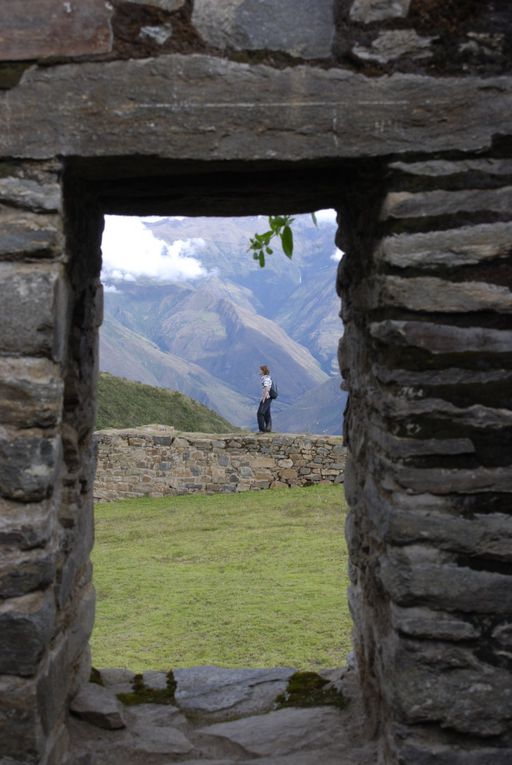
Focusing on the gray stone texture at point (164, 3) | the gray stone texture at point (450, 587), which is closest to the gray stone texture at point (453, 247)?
the gray stone texture at point (450, 587)

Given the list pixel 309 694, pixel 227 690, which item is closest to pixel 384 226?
pixel 309 694

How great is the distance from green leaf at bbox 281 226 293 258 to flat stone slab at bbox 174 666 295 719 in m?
1.93

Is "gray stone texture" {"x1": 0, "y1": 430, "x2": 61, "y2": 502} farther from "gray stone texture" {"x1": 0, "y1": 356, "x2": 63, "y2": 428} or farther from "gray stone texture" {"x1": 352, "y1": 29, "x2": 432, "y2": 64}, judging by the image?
"gray stone texture" {"x1": 352, "y1": 29, "x2": 432, "y2": 64}

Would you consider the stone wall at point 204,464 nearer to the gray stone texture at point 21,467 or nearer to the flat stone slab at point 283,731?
the flat stone slab at point 283,731

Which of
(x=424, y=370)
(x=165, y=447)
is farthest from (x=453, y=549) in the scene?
(x=165, y=447)

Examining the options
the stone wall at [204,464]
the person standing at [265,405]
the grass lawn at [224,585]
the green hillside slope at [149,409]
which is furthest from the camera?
the green hillside slope at [149,409]

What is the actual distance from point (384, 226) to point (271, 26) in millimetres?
708

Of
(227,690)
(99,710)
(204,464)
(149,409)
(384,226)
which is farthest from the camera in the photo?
(149,409)

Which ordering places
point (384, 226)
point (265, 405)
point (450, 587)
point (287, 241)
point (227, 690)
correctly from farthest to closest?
point (265, 405)
point (227, 690)
point (287, 241)
point (384, 226)
point (450, 587)

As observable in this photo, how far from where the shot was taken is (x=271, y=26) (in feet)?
8.00

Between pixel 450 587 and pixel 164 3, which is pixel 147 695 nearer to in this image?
pixel 450 587

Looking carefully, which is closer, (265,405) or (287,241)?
(287,241)

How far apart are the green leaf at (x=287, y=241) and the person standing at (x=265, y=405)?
34.3 ft

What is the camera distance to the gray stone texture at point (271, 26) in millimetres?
2430
